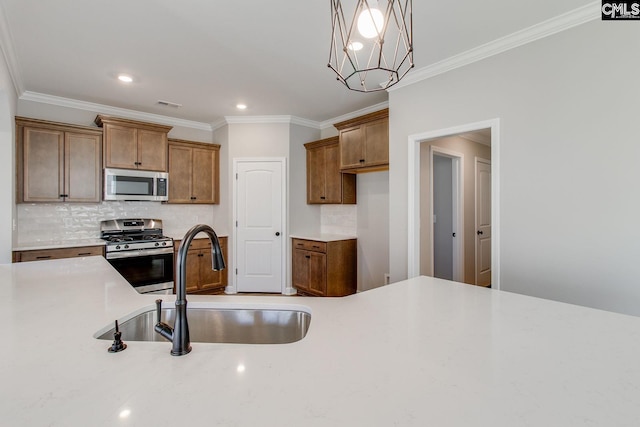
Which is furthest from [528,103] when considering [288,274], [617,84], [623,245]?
[288,274]

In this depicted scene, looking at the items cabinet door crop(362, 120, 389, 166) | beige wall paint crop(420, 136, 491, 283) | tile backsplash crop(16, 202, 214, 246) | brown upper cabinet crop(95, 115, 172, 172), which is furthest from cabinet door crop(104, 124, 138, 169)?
beige wall paint crop(420, 136, 491, 283)

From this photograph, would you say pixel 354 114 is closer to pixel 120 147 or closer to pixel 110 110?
pixel 120 147

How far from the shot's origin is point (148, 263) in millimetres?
3906

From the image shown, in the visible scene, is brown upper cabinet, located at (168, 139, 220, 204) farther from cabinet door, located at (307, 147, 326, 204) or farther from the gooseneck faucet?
the gooseneck faucet

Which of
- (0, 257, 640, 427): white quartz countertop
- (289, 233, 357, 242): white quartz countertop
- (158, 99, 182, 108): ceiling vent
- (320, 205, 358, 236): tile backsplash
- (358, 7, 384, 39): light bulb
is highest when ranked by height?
(158, 99, 182, 108): ceiling vent

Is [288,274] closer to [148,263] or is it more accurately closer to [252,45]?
[148,263]

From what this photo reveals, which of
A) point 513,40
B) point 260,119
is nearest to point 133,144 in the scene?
point 260,119

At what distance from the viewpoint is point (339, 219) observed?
15.7 ft

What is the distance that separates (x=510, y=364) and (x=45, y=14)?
11.0 feet

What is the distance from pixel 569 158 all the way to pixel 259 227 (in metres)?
3.63

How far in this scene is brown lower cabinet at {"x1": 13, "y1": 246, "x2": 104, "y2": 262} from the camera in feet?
10.4

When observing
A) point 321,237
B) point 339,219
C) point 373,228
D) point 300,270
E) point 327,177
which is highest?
point 327,177

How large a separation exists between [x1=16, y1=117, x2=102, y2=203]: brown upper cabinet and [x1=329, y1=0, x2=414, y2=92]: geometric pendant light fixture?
123 inches

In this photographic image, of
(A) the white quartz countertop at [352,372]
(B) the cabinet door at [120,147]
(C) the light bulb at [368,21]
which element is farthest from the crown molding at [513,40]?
(B) the cabinet door at [120,147]
